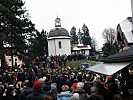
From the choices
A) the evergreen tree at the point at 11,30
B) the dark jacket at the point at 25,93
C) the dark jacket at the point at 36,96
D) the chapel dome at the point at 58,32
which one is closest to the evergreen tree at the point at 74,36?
the chapel dome at the point at 58,32

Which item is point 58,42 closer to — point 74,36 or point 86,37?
point 86,37

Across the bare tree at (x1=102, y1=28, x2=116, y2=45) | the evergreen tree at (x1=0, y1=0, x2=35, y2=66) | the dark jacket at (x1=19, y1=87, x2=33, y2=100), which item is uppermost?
the bare tree at (x1=102, y1=28, x2=116, y2=45)

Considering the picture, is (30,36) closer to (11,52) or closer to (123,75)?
(11,52)

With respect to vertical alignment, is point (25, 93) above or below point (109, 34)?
below

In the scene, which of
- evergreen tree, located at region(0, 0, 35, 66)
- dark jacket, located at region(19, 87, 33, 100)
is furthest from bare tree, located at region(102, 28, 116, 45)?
dark jacket, located at region(19, 87, 33, 100)

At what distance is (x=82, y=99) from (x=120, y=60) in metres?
2.11

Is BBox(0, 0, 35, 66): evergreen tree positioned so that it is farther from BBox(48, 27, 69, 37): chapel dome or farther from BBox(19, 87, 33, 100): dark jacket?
BBox(48, 27, 69, 37): chapel dome

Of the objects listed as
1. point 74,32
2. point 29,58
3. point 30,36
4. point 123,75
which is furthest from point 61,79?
point 74,32

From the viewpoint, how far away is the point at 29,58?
52.1 m

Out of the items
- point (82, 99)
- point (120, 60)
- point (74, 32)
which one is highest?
point (74, 32)

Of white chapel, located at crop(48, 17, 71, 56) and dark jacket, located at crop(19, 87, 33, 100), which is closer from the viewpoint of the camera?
dark jacket, located at crop(19, 87, 33, 100)

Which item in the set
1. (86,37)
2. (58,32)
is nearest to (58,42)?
(58,32)

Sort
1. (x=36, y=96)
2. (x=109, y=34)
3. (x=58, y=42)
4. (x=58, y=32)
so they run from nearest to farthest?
(x=36, y=96) < (x=58, y=42) < (x=58, y=32) < (x=109, y=34)

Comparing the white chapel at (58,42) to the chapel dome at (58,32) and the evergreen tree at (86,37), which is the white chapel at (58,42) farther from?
the evergreen tree at (86,37)
